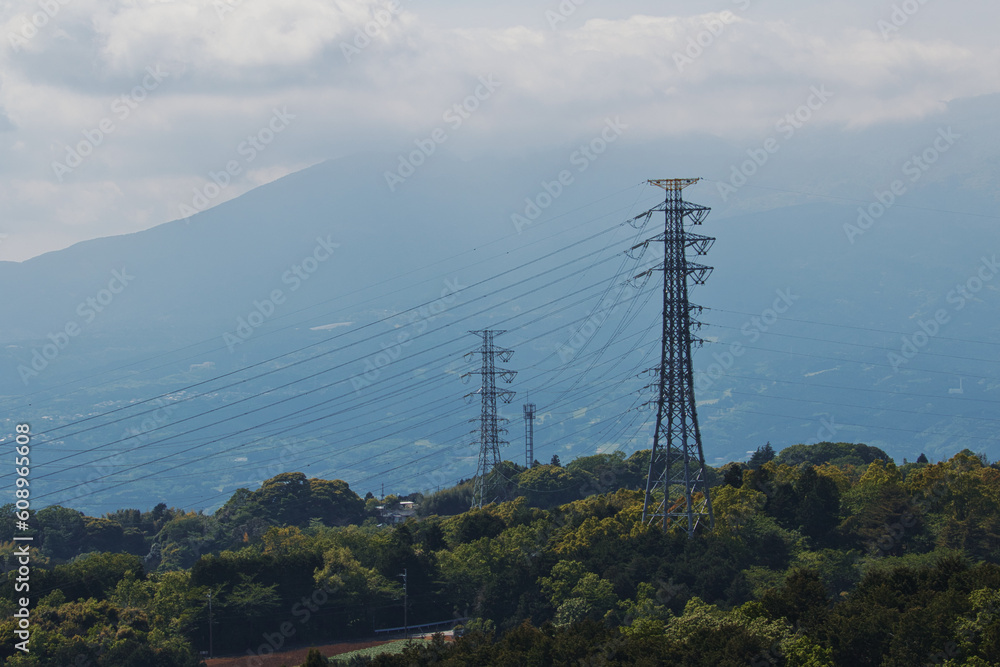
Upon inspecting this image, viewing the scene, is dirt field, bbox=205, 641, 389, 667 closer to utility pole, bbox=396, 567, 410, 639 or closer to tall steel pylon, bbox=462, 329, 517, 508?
utility pole, bbox=396, 567, 410, 639

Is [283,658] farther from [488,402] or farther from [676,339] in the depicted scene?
[488,402]

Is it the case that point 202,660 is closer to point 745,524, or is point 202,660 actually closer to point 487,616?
point 487,616

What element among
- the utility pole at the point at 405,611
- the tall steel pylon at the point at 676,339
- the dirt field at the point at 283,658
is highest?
the tall steel pylon at the point at 676,339

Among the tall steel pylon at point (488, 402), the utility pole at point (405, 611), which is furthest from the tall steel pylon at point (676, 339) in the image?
the tall steel pylon at point (488, 402)

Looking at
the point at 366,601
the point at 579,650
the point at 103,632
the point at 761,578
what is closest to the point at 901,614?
the point at 579,650

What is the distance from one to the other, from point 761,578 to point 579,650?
24.2 m

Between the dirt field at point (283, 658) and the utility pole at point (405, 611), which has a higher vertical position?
the utility pole at point (405, 611)

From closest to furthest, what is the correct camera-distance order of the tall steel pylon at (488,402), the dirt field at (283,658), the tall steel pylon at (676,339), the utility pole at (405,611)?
1. the tall steel pylon at (676,339)
2. the dirt field at (283,658)
3. the utility pole at (405,611)
4. the tall steel pylon at (488,402)

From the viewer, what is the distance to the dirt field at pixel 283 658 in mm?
80062

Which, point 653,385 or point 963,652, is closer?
point 963,652

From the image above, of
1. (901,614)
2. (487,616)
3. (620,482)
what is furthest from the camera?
(620,482)

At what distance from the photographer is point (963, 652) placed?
52.6m

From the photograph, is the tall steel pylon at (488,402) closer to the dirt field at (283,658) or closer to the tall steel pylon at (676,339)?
the dirt field at (283,658)

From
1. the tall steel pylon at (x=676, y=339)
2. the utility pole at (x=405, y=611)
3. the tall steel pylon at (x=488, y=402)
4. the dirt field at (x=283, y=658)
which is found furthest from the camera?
the tall steel pylon at (x=488, y=402)
